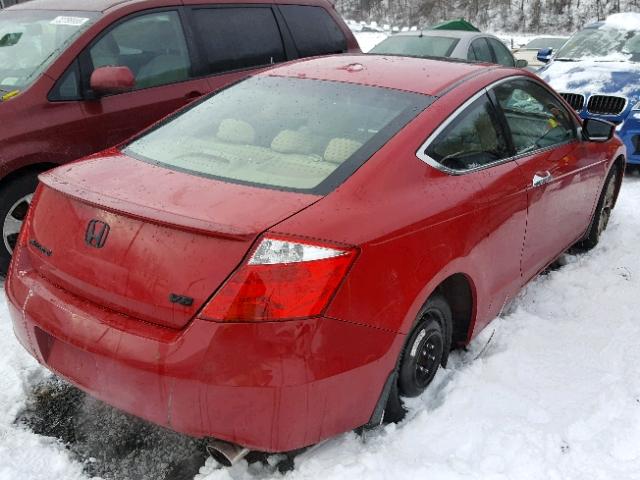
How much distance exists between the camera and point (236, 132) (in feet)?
9.52

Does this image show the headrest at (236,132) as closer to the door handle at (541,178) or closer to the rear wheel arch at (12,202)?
the door handle at (541,178)

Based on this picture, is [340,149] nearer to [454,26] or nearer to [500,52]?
[500,52]

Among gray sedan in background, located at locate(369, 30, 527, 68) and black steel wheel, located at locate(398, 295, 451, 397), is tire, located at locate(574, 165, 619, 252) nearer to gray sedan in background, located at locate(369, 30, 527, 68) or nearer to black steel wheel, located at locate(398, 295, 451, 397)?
black steel wheel, located at locate(398, 295, 451, 397)

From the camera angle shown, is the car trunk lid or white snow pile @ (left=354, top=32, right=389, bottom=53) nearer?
the car trunk lid

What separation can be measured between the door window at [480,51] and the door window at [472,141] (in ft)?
20.3

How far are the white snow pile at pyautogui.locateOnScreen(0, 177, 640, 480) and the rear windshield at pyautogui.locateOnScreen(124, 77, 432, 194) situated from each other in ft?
3.57

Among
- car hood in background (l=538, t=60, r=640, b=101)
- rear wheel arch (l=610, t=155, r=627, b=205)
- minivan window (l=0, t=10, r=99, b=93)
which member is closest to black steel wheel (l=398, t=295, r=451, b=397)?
rear wheel arch (l=610, t=155, r=627, b=205)

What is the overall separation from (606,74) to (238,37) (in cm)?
449

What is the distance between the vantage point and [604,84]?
729cm

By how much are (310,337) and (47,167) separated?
9.16 feet

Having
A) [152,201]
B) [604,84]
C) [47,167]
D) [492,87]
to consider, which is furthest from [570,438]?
[604,84]

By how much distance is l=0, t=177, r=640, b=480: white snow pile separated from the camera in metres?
2.48

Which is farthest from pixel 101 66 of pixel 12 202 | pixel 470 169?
pixel 470 169

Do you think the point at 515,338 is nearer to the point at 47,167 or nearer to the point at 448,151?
the point at 448,151
